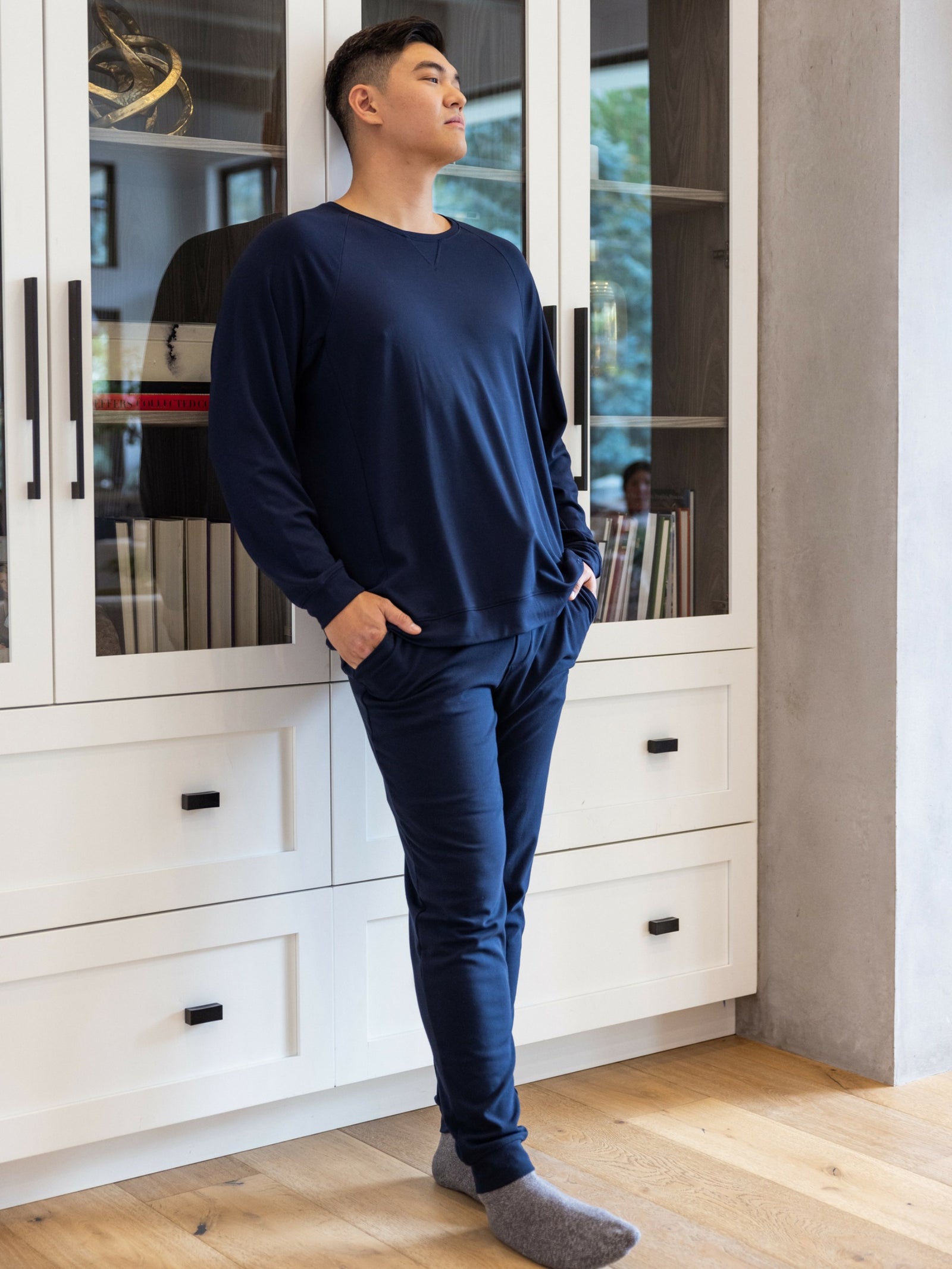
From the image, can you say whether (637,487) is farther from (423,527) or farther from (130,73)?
(130,73)

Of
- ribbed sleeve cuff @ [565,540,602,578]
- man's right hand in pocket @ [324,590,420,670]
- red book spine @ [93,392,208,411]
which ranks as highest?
red book spine @ [93,392,208,411]

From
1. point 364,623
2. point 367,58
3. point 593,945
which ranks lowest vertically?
point 593,945

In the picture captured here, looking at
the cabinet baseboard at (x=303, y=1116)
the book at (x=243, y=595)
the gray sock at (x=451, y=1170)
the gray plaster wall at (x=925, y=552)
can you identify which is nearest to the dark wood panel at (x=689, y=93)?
the gray plaster wall at (x=925, y=552)

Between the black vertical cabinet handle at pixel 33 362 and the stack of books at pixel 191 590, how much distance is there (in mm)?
149

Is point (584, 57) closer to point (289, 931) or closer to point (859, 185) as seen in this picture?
point (859, 185)

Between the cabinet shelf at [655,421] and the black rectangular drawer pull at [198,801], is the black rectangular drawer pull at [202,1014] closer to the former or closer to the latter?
the black rectangular drawer pull at [198,801]

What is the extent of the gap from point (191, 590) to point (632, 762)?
2.77ft

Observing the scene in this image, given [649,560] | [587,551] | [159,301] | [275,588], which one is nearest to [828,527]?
[649,560]

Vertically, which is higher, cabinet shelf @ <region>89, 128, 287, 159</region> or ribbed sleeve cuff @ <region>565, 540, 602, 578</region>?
cabinet shelf @ <region>89, 128, 287, 159</region>

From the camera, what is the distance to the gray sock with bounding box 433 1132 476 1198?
1.91m

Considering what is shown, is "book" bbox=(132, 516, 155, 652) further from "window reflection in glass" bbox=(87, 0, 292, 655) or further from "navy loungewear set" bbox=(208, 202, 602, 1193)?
"navy loungewear set" bbox=(208, 202, 602, 1193)

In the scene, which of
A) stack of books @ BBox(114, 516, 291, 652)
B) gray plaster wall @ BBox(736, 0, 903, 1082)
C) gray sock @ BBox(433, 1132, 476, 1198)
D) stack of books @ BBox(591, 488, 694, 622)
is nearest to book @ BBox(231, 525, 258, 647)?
stack of books @ BBox(114, 516, 291, 652)

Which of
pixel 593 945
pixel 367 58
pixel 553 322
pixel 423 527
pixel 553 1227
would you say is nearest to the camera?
pixel 553 1227

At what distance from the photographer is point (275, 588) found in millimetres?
2031
